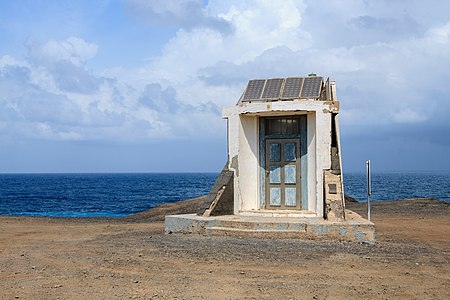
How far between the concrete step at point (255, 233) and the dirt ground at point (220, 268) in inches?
12.9

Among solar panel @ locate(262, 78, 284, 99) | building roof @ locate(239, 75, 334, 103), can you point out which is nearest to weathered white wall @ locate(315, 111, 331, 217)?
building roof @ locate(239, 75, 334, 103)

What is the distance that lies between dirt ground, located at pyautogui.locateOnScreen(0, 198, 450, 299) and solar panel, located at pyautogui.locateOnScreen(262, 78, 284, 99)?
4.32 m

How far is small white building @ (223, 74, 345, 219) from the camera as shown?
1466 cm

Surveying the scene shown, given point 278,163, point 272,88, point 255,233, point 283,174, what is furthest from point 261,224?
point 272,88

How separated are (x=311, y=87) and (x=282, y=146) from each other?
179 centimetres

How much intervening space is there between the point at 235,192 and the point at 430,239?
518 cm

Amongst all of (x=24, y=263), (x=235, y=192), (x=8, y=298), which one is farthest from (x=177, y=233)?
(x=8, y=298)

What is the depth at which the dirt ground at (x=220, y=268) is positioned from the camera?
796 centimetres

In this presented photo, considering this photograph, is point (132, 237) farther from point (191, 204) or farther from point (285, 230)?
point (191, 204)

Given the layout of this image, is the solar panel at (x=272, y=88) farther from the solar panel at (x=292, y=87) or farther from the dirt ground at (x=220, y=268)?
the dirt ground at (x=220, y=268)

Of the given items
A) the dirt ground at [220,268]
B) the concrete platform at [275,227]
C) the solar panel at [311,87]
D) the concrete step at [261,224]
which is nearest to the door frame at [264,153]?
the solar panel at [311,87]

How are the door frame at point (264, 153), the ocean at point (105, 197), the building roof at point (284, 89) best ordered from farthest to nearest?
the ocean at point (105, 197), the door frame at point (264, 153), the building roof at point (284, 89)

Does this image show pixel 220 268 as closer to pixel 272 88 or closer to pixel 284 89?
pixel 284 89

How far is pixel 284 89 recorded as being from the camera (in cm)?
1551
